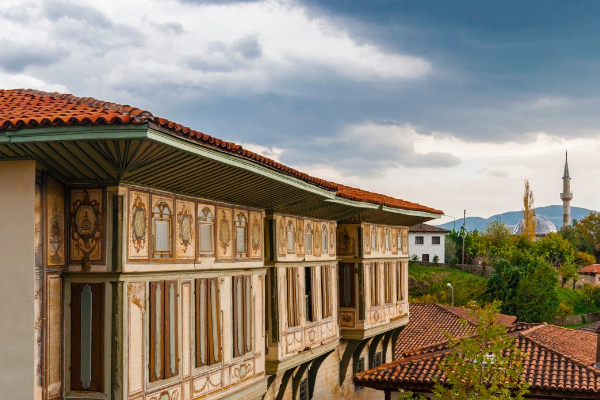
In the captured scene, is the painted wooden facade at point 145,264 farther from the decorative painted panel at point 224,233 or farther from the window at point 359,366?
the window at point 359,366

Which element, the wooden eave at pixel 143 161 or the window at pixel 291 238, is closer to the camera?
the wooden eave at pixel 143 161

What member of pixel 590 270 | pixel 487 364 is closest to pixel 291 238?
pixel 487 364

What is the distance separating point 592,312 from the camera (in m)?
61.7

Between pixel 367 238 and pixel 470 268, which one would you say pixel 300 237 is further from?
pixel 470 268

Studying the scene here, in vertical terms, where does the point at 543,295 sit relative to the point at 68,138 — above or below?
below

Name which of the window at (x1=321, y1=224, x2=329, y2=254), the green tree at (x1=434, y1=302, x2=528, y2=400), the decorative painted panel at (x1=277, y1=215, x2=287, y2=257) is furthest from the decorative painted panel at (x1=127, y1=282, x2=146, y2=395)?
the window at (x1=321, y1=224, x2=329, y2=254)

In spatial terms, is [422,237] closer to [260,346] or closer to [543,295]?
[543,295]

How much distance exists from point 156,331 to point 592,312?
59.1 m

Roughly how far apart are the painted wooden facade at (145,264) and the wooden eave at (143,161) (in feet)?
0.07

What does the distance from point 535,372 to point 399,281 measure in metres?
7.13

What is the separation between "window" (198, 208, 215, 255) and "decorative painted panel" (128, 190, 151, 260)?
5.12ft

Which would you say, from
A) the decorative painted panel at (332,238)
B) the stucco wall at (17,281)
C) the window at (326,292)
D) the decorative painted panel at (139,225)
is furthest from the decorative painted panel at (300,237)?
the stucco wall at (17,281)

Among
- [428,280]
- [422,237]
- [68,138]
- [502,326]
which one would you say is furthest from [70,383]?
[422,237]

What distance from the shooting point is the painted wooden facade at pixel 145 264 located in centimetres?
816
